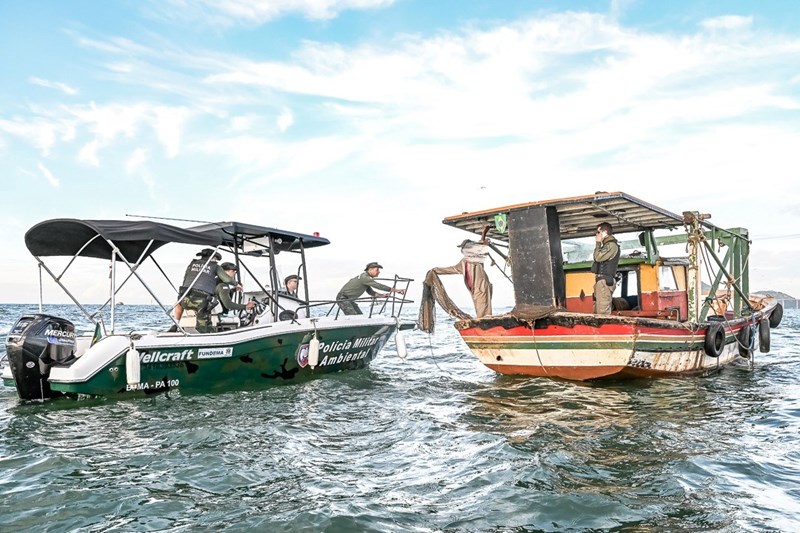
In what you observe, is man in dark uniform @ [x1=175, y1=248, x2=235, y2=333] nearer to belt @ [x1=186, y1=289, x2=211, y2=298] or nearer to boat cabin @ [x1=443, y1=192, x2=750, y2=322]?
belt @ [x1=186, y1=289, x2=211, y2=298]

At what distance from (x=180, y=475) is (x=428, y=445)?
7.84ft

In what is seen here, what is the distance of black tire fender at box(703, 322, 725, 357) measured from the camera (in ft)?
35.1

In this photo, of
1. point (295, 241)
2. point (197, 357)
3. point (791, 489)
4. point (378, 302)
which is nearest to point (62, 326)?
point (197, 357)

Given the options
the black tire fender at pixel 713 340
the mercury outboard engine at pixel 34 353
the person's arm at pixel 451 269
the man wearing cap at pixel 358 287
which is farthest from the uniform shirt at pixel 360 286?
the black tire fender at pixel 713 340

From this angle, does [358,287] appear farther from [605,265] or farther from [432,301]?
[605,265]

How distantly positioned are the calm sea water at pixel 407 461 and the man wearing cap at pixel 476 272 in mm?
2294

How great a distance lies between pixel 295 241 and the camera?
1183cm

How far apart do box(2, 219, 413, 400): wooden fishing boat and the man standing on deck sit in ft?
12.0

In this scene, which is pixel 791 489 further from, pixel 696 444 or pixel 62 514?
pixel 62 514

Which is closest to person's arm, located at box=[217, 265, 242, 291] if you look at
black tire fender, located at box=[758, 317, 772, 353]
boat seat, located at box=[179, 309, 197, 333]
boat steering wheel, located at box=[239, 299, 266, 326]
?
boat seat, located at box=[179, 309, 197, 333]

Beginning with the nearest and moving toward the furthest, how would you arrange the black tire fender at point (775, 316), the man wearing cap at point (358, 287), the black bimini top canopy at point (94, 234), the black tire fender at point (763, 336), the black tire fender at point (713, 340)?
the black bimini top canopy at point (94, 234)
the black tire fender at point (713, 340)
the man wearing cap at point (358, 287)
the black tire fender at point (763, 336)
the black tire fender at point (775, 316)

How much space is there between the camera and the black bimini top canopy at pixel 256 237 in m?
10.2

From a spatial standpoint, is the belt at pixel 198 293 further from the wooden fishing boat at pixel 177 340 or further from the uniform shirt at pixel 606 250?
the uniform shirt at pixel 606 250

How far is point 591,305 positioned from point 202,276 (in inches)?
299
